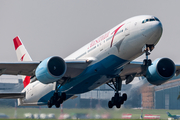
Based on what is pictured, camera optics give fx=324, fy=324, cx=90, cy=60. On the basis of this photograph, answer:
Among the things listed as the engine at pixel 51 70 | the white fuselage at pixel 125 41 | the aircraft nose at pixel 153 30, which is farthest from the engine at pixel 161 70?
the engine at pixel 51 70

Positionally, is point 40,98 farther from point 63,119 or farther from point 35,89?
point 63,119

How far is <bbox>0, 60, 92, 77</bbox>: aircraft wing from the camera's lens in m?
25.4

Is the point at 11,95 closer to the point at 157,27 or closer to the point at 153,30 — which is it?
the point at 153,30

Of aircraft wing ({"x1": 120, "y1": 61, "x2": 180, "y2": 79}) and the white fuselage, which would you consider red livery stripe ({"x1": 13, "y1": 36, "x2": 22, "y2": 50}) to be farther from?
aircraft wing ({"x1": 120, "y1": 61, "x2": 180, "y2": 79})

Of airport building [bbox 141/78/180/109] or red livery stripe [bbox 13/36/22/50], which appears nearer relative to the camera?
red livery stripe [bbox 13/36/22/50]

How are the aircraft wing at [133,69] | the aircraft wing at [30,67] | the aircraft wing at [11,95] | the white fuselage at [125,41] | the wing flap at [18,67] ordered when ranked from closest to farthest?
the white fuselage at [125,41] → the aircraft wing at [30,67] → the wing flap at [18,67] → the aircraft wing at [133,69] → the aircraft wing at [11,95]

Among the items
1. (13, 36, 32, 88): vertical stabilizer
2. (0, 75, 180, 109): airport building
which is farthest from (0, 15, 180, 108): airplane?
(0, 75, 180, 109): airport building

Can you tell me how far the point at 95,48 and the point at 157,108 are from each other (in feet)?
83.1

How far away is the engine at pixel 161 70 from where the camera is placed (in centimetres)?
2845

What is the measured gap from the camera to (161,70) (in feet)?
95.1

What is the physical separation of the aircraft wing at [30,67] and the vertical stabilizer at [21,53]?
19.9 ft

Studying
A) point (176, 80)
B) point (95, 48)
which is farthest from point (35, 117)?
point (176, 80)

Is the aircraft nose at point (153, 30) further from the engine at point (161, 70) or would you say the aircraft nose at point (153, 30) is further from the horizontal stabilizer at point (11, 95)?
the horizontal stabilizer at point (11, 95)

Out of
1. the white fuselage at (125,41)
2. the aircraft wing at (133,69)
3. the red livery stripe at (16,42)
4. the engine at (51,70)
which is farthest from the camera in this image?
the red livery stripe at (16,42)
